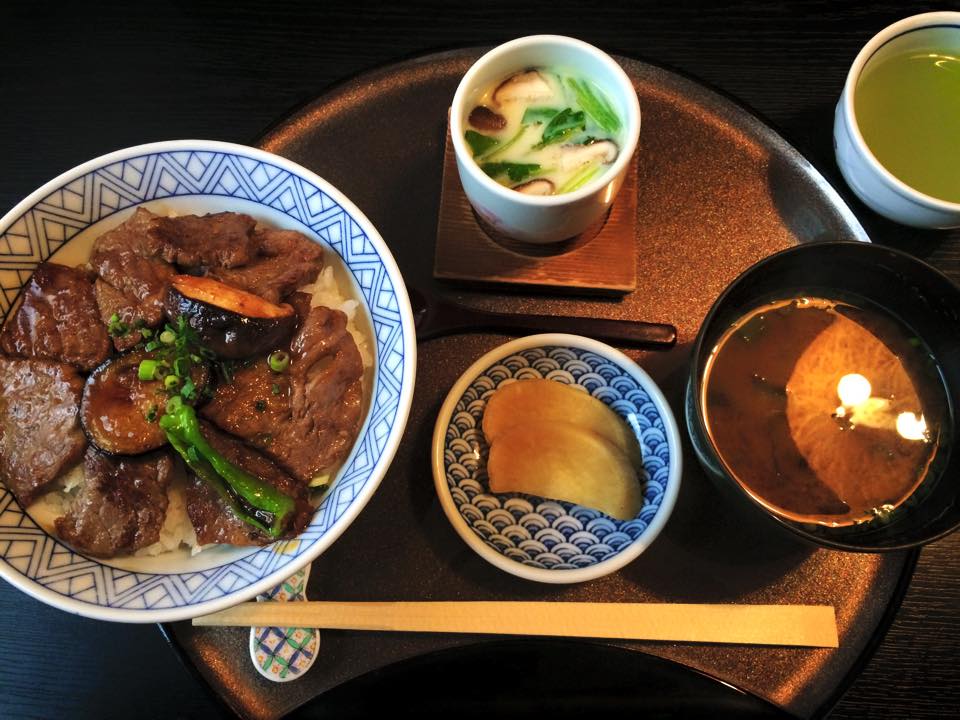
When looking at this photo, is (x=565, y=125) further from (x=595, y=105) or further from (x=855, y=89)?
(x=855, y=89)

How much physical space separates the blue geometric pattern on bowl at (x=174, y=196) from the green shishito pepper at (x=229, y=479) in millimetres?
81

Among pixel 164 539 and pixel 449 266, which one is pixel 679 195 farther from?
pixel 164 539

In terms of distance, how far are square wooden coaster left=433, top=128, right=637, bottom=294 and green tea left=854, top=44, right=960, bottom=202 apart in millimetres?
786

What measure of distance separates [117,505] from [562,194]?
1306 mm

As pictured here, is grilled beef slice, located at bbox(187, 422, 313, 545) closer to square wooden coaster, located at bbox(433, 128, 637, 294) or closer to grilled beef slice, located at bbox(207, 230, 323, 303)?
grilled beef slice, located at bbox(207, 230, 323, 303)

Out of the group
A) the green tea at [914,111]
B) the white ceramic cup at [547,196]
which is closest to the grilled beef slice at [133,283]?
the white ceramic cup at [547,196]

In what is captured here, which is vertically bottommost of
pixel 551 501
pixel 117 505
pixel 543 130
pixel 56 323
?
pixel 551 501

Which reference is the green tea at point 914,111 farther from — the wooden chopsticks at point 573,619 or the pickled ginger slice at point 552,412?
the wooden chopsticks at point 573,619

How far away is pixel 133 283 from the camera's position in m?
1.66

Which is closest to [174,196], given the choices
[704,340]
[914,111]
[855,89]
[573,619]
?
[704,340]

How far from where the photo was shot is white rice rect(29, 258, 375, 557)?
1.62 meters

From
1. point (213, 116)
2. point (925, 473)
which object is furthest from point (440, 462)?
point (213, 116)

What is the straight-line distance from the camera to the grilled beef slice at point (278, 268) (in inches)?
65.0

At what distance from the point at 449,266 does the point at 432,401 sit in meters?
0.40
